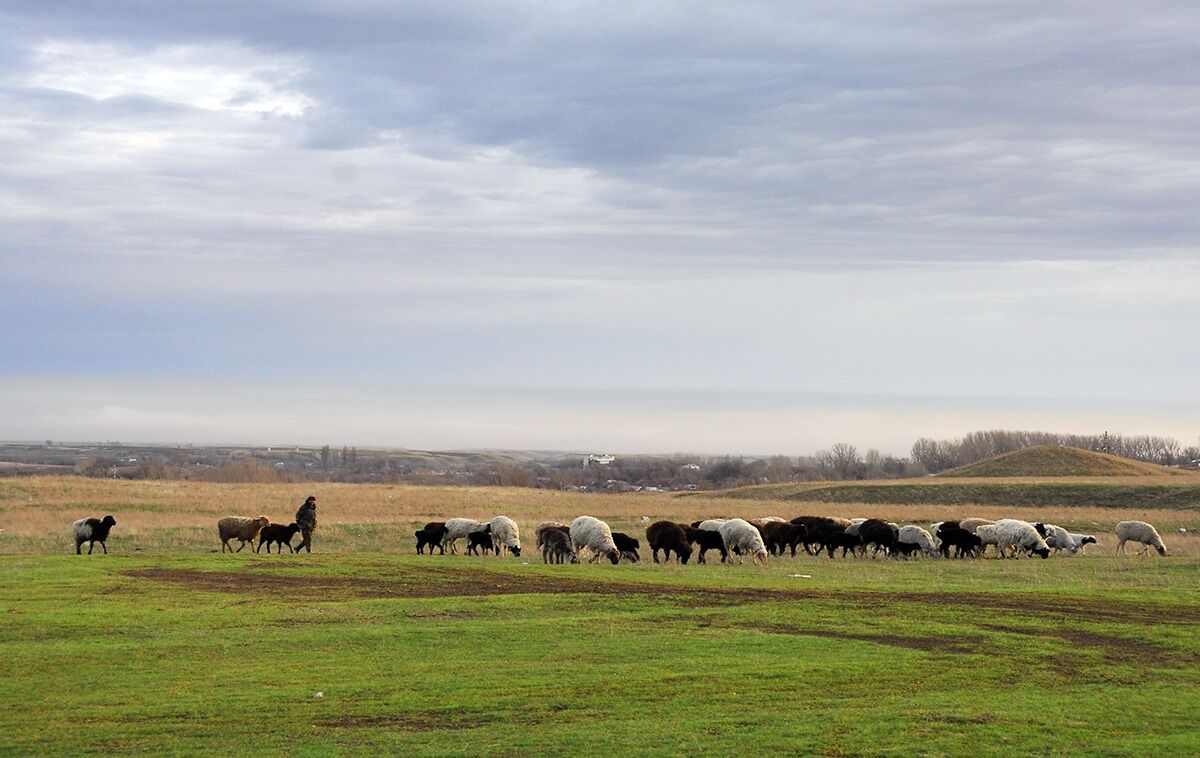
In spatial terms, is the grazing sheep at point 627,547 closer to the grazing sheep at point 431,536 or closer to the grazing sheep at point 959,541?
the grazing sheep at point 431,536

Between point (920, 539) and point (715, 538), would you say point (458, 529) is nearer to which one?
point (715, 538)

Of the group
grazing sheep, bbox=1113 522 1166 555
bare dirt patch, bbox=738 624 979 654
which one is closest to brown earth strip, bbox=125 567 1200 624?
bare dirt patch, bbox=738 624 979 654

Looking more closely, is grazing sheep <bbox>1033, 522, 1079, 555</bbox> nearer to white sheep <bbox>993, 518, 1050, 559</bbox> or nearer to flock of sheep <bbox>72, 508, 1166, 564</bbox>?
flock of sheep <bbox>72, 508, 1166, 564</bbox>

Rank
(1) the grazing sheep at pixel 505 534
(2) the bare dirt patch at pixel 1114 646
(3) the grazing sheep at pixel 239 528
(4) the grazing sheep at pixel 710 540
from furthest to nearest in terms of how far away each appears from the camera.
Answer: (1) the grazing sheep at pixel 505 534
(4) the grazing sheep at pixel 710 540
(3) the grazing sheep at pixel 239 528
(2) the bare dirt patch at pixel 1114 646

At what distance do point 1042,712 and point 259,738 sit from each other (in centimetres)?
965

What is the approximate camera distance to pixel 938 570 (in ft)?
116

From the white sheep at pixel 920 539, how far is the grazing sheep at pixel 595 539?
1182 cm

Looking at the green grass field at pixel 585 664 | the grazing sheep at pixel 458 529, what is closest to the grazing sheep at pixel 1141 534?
the green grass field at pixel 585 664

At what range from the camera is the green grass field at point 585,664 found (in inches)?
543

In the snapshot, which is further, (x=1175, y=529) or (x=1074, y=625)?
(x=1175, y=529)

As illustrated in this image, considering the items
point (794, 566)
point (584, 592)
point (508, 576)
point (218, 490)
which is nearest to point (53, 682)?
point (584, 592)

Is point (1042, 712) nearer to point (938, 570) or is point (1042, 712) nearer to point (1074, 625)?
point (1074, 625)

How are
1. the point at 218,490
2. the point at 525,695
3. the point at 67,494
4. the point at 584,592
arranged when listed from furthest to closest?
the point at 218,490, the point at 67,494, the point at 584,592, the point at 525,695

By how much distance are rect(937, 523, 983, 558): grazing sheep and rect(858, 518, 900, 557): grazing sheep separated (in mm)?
1654
